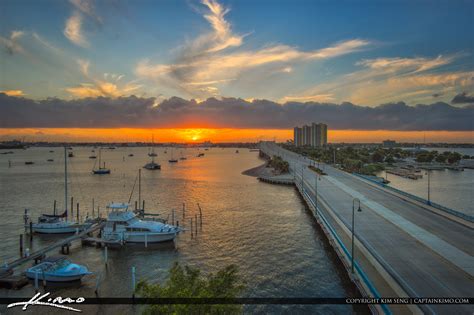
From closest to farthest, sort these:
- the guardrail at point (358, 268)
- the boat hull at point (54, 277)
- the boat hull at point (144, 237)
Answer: the guardrail at point (358, 268) → the boat hull at point (54, 277) → the boat hull at point (144, 237)

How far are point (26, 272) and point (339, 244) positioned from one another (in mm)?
28334

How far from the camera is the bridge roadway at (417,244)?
19.9 metres

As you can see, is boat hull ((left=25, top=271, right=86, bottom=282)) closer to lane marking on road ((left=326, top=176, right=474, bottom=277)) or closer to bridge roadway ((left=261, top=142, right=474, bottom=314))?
bridge roadway ((left=261, top=142, right=474, bottom=314))

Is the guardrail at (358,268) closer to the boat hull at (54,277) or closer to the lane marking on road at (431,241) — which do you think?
the lane marking on road at (431,241)

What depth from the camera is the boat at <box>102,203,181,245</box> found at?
37.1m

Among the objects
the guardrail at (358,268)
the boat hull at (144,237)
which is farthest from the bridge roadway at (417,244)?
the boat hull at (144,237)

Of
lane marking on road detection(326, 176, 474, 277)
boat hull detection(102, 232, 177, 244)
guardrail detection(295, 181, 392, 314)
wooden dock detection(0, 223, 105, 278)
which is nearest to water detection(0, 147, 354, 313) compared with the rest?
boat hull detection(102, 232, 177, 244)

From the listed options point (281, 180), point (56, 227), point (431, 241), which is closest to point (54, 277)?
point (56, 227)

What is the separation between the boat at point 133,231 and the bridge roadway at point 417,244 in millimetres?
20111

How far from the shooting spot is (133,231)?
124ft

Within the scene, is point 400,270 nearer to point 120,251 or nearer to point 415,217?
point 415,217

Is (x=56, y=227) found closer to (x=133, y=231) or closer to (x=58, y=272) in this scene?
(x=133, y=231)

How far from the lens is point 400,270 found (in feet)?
73.3

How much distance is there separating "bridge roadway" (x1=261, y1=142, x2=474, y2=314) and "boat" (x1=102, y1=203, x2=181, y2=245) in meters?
20.1
